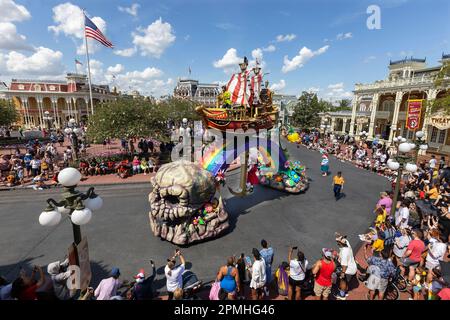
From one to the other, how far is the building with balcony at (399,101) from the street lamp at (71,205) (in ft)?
82.5

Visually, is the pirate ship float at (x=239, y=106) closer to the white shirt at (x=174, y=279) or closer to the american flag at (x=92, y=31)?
the white shirt at (x=174, y=279)

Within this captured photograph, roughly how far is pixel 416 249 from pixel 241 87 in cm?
803

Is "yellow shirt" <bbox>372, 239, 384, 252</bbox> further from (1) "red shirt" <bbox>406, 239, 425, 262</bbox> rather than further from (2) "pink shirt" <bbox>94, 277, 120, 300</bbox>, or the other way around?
(2) "pink shirt" <bbox>94, 277, 120, 300</bbox>

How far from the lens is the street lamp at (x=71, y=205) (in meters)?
3.81

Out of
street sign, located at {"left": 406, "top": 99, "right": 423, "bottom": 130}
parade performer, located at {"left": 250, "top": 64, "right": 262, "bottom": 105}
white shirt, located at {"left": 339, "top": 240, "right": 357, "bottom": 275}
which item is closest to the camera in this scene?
white shirt, located at {"left": 339, "top": 240, "right": 357, "bottom": 275}

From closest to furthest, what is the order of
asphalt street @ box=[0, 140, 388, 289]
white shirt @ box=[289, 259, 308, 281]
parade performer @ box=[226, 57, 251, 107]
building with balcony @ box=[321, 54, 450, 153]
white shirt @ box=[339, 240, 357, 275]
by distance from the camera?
white shirt @ box=[289, 259, 308, 281]
white shirt @ box=[339, 240, 357, 275]
asphalt street @ box=[0, 140, 388, 289]
parade performer @ box=[226, 57, 251, 107]
building with balcony @ box=[321, 54, 450, 153]

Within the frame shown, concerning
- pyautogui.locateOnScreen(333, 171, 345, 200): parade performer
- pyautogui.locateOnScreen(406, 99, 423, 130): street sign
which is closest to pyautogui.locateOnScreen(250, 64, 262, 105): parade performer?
pyautogui.locateOnScreen(333, 171, 345, 200): parade performer

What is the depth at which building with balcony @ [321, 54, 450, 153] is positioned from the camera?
25.1m

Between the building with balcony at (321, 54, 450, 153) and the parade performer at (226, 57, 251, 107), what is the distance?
1874 cm

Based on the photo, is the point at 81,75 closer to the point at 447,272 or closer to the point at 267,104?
the point at 267,104

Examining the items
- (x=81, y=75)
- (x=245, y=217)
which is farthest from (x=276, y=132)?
(x=81, y=75)

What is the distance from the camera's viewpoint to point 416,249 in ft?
18.5

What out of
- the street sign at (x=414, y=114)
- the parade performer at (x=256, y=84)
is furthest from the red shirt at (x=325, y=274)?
the street sign at (x=414, y=114)

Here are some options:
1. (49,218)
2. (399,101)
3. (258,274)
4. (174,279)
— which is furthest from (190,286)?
(399,101)
